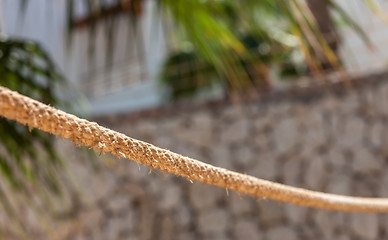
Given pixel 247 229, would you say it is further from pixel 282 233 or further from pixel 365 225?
pixel 365 225

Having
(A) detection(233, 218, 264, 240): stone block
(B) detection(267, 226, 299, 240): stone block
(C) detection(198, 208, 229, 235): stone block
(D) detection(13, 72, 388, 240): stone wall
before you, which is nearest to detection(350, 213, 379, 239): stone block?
(D) detection(13, 72, 388, 240): stone wall

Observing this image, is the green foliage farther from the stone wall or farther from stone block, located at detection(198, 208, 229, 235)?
stone block, located at detection(198, 208, 229, 235)

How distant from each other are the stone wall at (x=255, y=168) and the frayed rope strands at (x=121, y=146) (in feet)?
5.78

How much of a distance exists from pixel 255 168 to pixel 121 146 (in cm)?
216

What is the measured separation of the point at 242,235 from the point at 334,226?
1.65 ft

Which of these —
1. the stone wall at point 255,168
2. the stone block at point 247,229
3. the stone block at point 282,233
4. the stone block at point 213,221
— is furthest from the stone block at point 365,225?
the stone block at point 213,221

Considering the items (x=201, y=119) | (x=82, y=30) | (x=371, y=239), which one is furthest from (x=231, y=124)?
(x=82, y=30)

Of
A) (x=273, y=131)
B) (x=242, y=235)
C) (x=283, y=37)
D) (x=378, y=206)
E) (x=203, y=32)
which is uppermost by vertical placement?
(x=203, y=32)

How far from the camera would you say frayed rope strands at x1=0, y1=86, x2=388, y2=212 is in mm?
257

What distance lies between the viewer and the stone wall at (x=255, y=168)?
214cm

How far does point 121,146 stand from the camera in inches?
12.2

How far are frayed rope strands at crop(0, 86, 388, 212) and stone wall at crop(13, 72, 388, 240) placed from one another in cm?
176

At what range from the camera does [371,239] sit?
2035 millimetres

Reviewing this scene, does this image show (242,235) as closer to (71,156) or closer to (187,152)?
(187,152)
